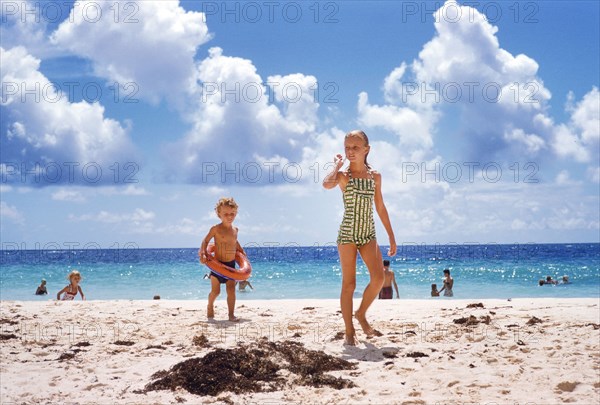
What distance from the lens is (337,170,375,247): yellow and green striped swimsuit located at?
16.6ft

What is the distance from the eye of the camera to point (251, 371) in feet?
13.1

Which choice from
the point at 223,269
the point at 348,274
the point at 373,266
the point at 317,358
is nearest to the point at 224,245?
the point at 223,269

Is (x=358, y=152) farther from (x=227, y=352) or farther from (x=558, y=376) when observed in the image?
(x=558, y=376)

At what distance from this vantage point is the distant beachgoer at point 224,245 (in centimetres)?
684

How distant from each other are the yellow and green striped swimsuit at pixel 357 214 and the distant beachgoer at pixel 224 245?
7.37 feet

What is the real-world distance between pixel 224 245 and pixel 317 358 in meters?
2.94

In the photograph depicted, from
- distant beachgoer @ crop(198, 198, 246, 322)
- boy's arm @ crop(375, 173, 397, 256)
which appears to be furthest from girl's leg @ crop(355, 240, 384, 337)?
distant beachgoer @ crop(198, 198, 246, 322)

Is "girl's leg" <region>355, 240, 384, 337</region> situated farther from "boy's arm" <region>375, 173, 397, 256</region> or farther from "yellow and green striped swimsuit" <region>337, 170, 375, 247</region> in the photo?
"boy's arm" <region>375, 173, 397, 256</region>

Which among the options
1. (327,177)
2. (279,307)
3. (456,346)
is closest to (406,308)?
(279,307)

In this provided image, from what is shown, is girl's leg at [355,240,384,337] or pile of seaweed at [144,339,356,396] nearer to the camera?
pile of seaweed at [144,339,356,396]

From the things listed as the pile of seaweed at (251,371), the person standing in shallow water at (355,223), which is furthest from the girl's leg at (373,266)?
the pile of seaweed at (251,371)

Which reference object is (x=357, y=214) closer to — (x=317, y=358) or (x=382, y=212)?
(x=382, y=212)

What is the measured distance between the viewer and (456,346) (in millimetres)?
4668

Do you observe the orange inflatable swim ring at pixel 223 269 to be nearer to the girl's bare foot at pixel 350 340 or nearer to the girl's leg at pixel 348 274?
the girl's leg at pixel 348 274
